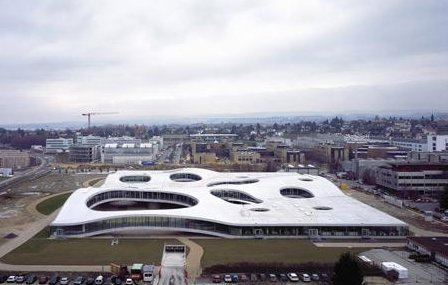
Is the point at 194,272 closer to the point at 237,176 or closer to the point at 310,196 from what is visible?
the point at 310,196

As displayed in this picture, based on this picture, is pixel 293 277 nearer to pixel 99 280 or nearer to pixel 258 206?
pixel 99 280

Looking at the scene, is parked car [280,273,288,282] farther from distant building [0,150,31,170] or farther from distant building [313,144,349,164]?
distant building [0,150,31,170]

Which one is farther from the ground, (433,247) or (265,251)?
(433,247)

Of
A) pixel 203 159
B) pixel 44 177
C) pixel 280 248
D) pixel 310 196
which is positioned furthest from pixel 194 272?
pixel 203 159

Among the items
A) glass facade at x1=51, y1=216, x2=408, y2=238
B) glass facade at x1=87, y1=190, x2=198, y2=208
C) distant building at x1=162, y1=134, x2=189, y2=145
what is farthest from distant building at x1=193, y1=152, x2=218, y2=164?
glass facade at x1=51, y1=216, x2=408, y2=238

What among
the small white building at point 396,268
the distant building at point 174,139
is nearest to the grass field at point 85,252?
the small white building at point 396,268

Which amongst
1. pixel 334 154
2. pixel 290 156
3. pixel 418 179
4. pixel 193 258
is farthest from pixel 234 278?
pixel 334 154
